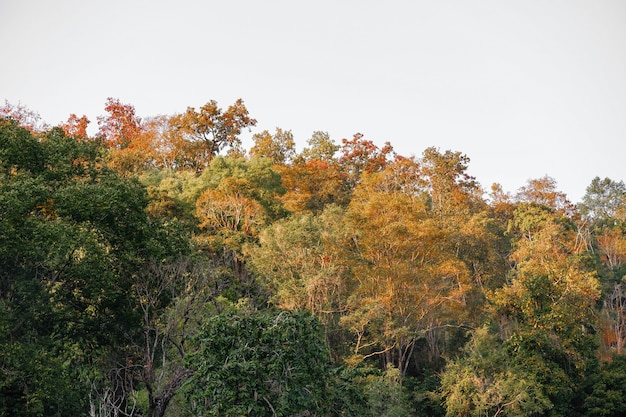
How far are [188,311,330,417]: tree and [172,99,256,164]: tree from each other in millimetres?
23228

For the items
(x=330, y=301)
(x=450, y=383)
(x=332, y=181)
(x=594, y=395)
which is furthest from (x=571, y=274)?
(x=332, y=181)

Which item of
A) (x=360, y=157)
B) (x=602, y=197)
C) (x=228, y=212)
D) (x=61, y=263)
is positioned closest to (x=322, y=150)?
(x=360, y=157)

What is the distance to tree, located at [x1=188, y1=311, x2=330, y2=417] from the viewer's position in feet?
30.0

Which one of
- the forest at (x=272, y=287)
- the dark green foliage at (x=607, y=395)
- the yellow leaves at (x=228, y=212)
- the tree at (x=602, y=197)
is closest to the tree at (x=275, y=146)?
the forest at (x=272, y=287)

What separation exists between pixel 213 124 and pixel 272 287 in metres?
13.4

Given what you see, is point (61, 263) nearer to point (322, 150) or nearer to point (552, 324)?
point (552, 324)

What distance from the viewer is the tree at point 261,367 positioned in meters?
9.15

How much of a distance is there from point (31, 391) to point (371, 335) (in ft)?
40.3

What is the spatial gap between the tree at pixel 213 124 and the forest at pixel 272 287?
0.08m

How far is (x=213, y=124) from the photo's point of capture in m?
32.8

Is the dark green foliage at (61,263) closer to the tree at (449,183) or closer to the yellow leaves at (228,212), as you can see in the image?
the yellow leaves at (228,212)

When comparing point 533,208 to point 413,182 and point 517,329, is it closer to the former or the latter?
point 413,182

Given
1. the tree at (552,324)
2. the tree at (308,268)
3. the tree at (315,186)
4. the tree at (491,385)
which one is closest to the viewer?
the tree at (491,385)

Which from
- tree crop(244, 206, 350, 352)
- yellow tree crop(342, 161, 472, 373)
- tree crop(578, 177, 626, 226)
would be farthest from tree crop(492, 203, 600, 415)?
tree crop(578, 177, 626, 226)
